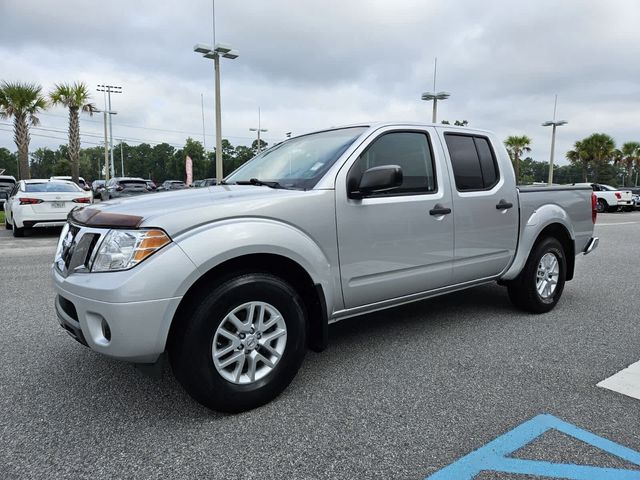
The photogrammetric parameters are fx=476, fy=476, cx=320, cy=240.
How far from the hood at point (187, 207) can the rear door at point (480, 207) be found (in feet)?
4.94

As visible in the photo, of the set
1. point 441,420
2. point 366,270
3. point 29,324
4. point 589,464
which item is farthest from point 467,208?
point 29,324

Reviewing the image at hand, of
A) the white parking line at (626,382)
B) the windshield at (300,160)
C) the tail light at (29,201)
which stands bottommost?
the white parking line at (626,382)

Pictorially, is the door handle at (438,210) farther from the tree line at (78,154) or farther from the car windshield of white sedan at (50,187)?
the tree line at (78,154)

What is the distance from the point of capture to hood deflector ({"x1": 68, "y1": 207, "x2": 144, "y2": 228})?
8.36 ft

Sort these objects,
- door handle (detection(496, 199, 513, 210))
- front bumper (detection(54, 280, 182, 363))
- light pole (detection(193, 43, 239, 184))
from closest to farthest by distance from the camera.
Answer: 1. front bumper (detection(54, 280, 182, 363))
2. door handle (detection(496, 199, 513, 210))
3. light pole (detection(193, 43, 239, 184))

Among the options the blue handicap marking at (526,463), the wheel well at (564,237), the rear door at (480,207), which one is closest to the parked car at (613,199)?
the wheel well at (564,237)

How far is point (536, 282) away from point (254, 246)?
10.3 ft

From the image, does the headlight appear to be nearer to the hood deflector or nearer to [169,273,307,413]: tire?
the hood deflector

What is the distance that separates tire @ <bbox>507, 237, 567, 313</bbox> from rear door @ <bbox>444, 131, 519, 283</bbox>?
0.33 m

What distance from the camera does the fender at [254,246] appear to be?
2.56 m

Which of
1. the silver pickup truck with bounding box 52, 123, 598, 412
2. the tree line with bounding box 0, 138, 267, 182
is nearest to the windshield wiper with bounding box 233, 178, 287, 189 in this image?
the silver pickup truck with bounding box 52, 123, 598, 412

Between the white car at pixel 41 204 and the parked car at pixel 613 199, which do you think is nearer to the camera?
the white car at pixel 41 204

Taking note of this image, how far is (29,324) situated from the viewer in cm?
439

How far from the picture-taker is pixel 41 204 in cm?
1084
